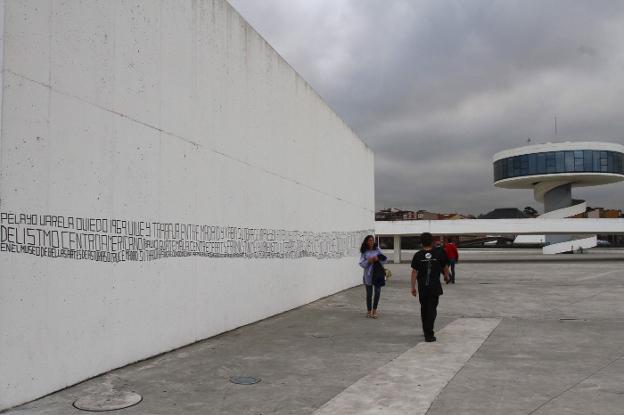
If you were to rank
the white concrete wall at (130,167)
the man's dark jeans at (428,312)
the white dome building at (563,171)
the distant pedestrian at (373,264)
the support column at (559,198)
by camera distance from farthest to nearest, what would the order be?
1. the support column at (559,198)
2. the white dome building at (563,171)
3. the distant pedestrian at (373,264)
4. the man's dark jeans at (428,312)
5. the white concrete wall at (130,167)

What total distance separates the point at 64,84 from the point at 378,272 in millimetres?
7050

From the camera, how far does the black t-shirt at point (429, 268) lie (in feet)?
28.0

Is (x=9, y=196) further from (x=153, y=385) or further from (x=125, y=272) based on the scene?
(x=153, y=385)

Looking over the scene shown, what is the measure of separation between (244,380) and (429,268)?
12.4 feet

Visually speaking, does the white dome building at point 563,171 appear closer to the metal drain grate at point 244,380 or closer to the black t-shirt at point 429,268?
the black t-shirt at point 429,268

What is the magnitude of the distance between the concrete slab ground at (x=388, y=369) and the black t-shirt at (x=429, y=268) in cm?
87

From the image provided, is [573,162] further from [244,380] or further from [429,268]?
[244,380]

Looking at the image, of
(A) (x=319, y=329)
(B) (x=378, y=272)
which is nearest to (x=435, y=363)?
(A) (x=319, y=329)

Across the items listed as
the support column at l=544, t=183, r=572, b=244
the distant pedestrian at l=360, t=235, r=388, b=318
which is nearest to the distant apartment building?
the support column at l=544, t=183, r=572, b=244

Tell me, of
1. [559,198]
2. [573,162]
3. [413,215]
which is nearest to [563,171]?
[573,162]

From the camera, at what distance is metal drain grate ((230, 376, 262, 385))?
605 centimetres

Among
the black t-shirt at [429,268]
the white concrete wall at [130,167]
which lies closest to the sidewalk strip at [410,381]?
the black t-shirt at [429,268]

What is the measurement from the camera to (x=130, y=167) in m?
7.02

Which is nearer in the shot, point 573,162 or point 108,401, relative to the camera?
point 108,401
